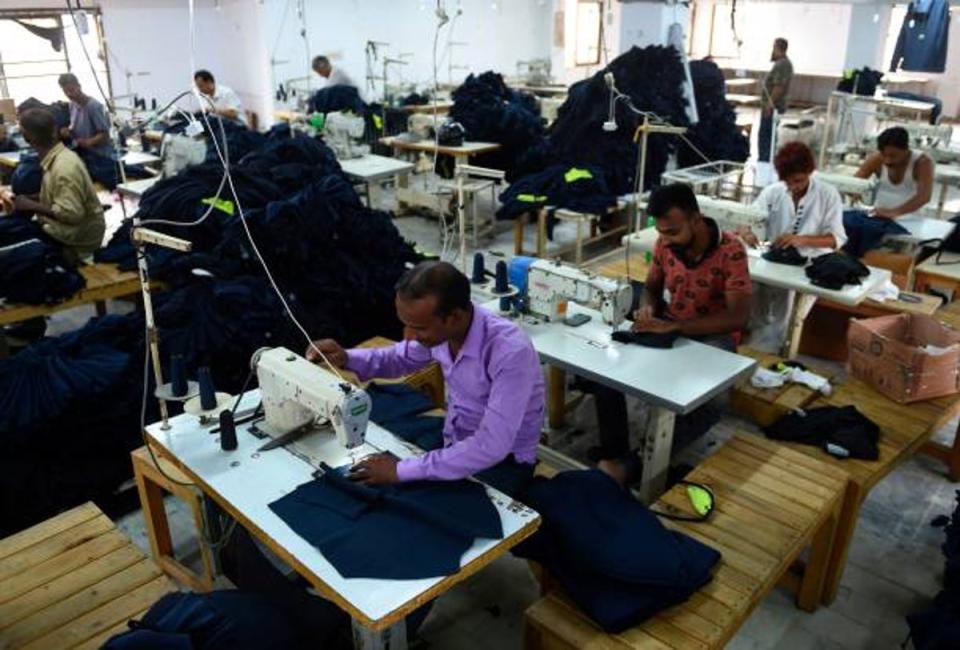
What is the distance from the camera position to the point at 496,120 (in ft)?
26.0

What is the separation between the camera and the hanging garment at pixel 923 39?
36.4 feet

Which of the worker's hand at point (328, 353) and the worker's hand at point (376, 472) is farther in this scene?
the worker's hand at point (328, 353)

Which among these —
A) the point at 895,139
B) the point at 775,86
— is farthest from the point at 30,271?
the point at 775,86

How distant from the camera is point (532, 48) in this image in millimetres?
14555

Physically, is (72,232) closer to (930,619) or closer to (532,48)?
(930,619)

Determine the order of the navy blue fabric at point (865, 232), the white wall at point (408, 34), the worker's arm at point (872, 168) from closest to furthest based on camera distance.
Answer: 1. the navy blue fabric at point (865, 232)
2. the worker's arm at point (872, 168)
3. the white wall at point (408, 34)

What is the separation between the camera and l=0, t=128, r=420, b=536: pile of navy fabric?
3289 mm

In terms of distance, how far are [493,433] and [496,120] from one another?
20.8 feet

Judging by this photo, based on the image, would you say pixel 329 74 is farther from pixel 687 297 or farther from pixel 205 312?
pixel 687 297

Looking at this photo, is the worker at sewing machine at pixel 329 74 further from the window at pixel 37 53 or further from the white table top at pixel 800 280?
the white table top at pixel 800 280

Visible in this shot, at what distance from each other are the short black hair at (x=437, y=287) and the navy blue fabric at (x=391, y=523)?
1.51 feet

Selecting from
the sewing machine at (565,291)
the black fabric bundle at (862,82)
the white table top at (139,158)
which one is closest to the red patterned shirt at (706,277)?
the sewing machine at (565,291)

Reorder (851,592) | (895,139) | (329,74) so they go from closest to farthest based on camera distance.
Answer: (851,592) → (895,139) → (329,74)

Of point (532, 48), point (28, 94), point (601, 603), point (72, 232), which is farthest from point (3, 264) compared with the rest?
point (532, 48)
